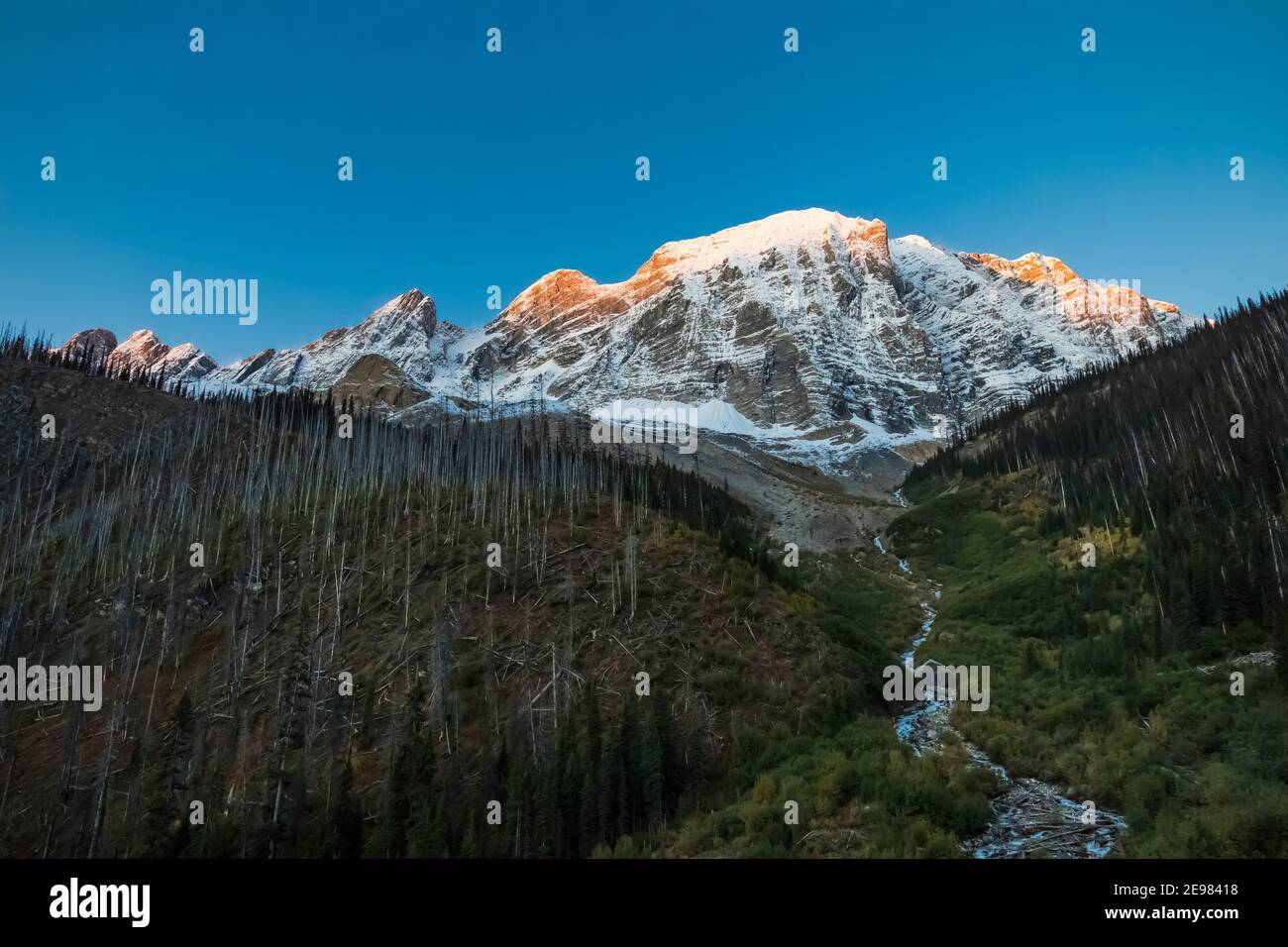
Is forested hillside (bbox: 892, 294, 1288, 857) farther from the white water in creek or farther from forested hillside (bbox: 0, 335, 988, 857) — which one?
forested hillside (bbox: 0, 335, 988, 857)

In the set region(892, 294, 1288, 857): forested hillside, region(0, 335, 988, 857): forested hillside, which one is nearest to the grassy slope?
region(892, 294, 1288, 857): forested hillside

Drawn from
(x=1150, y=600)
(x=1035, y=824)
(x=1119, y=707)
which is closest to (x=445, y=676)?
(x=1035, y=824)

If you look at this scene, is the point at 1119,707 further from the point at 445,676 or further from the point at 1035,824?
the point at 445,676

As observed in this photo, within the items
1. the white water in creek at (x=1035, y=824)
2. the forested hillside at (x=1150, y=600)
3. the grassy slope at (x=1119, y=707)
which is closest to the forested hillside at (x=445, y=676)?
the white water in creek at (x=1035, y=824)

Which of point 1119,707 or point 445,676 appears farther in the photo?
point 445,676

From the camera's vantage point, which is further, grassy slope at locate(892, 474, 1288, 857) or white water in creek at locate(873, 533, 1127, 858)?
white water in creek at locate(873, 533, 1127, 858)

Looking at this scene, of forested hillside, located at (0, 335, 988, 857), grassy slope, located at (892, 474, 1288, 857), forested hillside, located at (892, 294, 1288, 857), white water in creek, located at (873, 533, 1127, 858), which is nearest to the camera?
grassy slope, located at (892, 474, 1288, 857)

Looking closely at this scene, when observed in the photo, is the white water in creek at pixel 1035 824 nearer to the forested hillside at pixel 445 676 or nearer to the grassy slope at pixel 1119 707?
the grassy slope at pixel 1119 707
